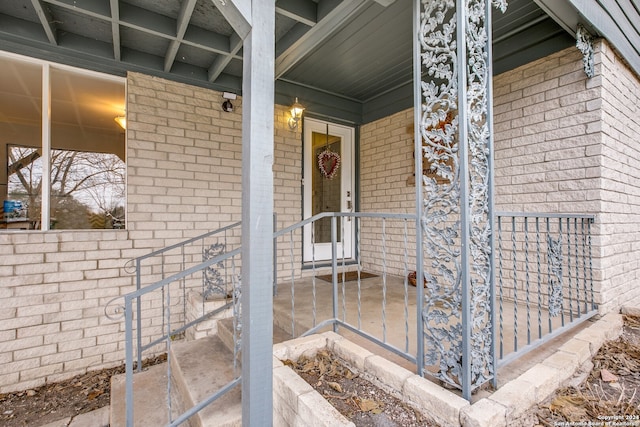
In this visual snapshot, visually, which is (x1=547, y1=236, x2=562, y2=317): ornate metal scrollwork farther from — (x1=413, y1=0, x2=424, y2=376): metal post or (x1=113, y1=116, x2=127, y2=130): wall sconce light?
(x1=113, y1=116, x2=127, y2=130): wall sconce light

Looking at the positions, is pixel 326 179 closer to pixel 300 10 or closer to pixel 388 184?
pixel 388 184

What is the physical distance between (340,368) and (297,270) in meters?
2.47

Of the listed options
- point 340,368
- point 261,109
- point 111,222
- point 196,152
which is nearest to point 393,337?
point 340,368

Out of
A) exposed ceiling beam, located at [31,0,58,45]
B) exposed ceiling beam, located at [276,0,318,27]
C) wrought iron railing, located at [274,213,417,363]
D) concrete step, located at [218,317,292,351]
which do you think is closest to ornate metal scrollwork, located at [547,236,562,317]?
wrought iron railing, located at [274,213,417,363]

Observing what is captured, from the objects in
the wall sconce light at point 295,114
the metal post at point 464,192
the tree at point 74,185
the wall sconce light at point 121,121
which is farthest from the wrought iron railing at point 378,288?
the wall sconce light at point 121,121

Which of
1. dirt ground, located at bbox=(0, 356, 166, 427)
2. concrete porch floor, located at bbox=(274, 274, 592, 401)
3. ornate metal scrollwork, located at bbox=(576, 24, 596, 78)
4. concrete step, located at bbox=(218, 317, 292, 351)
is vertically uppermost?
ornate metal scrollwork, located at bbox=(576, 24, 596, 78)

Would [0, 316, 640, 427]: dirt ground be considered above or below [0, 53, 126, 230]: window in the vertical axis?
below

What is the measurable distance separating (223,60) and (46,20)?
1.46 metres

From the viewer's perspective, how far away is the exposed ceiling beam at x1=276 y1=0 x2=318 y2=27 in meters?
2.33

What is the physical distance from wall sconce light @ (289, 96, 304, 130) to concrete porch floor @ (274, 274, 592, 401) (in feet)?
7.40

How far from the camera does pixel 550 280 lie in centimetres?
221

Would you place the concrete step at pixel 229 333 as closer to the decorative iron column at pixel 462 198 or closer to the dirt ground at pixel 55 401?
the dirt ground at pixel 55 401

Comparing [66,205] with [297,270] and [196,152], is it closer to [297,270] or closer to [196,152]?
[196,152]

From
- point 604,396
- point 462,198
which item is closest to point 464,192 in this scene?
point 462,198
